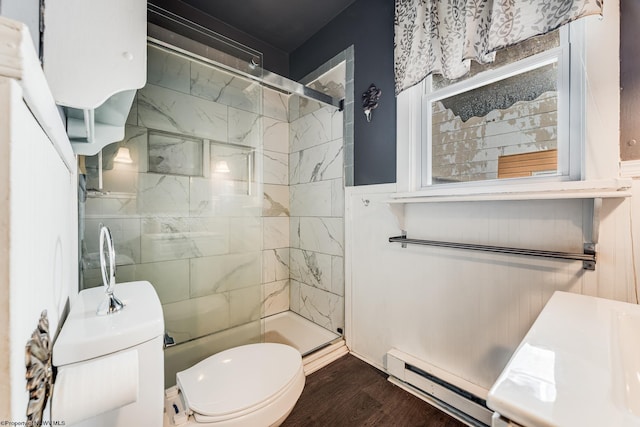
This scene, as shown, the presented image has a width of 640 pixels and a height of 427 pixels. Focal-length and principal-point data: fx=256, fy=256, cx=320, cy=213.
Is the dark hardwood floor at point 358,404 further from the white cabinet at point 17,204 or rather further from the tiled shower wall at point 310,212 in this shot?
the white cabinet at point 17,204

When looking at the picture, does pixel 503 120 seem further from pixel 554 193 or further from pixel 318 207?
pixel 318 207

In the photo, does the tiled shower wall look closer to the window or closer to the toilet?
the window

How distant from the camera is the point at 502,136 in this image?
1261 millimetres

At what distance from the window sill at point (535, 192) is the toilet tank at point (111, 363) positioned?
1.21m

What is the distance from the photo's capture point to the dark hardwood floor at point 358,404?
4.09 feet

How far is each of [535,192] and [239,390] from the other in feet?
4.71

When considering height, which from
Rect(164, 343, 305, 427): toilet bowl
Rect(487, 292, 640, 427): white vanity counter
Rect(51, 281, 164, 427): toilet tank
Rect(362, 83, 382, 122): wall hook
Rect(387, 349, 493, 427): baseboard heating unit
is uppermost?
Rect(362, 83, 382, 122): wall hook

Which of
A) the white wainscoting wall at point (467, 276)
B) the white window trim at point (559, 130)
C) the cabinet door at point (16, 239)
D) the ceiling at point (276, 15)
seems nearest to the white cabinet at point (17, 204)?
the cabinet door at point (16, 239)

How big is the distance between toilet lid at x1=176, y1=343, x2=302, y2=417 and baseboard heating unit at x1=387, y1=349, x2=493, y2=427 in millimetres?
662

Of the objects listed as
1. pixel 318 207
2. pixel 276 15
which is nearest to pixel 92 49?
pixel 318 207

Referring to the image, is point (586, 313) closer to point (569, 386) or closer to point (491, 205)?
point (569, 386)

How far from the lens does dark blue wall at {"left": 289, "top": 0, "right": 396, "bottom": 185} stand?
1.63 metres

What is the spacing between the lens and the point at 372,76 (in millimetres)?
1728

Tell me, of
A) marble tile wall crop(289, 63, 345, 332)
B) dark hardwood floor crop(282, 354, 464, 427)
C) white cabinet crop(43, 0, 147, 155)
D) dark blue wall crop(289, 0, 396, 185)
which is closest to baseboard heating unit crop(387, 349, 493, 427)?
dark hardwood floor crop(282, 354, 464, 427)
